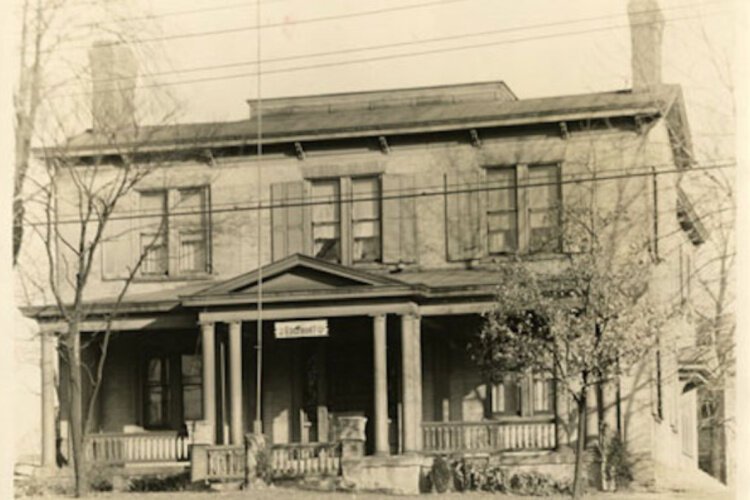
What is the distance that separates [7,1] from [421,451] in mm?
10115

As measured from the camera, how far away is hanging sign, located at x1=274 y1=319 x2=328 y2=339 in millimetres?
24438

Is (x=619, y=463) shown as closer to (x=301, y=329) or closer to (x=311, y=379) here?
(x=301, y=329)

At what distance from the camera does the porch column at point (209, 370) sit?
2497 centimetres

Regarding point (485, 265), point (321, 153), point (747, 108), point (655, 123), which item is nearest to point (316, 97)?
point (321, 153)

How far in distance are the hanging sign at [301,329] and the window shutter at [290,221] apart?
189 cm

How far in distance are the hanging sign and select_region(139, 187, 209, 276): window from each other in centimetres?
250

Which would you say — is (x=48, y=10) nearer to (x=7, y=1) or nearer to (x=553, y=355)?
(x=7, y=1)

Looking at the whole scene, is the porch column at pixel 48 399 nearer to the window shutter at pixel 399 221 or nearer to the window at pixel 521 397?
the window shutter at pixel 399 221

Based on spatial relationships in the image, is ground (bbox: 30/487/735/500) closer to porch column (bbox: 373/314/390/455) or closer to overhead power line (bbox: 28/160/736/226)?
porch column (bbox: 373/314/390/455)

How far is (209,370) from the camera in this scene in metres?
25.0

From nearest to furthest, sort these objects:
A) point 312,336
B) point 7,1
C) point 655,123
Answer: point 7,1
point 655,123
point 312,336

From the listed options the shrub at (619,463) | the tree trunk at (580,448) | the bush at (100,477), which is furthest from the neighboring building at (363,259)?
the tree trunk at (580,448)

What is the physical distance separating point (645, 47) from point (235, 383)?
8.59 meters

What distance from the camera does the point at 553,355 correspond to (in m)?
21.5
